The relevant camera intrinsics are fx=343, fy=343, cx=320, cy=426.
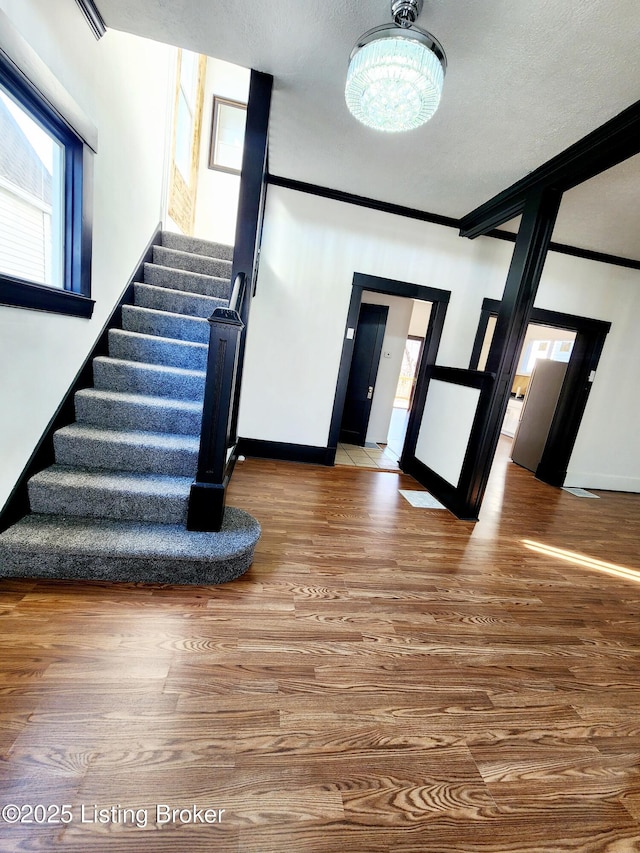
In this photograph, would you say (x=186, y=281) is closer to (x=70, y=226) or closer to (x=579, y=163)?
(x=70, y=226)

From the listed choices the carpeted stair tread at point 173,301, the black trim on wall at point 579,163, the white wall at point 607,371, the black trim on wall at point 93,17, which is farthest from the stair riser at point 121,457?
the white wall at point 607,371

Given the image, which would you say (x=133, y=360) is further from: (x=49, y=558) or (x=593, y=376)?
(x=593, y=376)

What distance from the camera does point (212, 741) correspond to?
106 centimetres

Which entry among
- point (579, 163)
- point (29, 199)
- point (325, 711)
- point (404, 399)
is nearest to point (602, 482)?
point (579, 163)

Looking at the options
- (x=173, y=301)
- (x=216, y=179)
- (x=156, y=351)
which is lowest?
(x=156, y=351)

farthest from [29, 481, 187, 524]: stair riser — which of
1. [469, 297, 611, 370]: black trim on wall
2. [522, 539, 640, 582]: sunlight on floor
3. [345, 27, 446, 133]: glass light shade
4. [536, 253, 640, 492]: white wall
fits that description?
[536, 253, 640, 492]: white wall

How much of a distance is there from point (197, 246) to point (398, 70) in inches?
105

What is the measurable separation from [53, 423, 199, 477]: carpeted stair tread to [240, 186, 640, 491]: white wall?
162 cm

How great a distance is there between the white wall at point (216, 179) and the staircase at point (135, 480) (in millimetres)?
2587

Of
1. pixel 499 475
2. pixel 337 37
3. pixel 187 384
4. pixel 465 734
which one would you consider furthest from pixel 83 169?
pixel 499 475

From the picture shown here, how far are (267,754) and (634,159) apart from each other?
3.68 metres

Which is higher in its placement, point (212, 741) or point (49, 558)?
point (49, 558)

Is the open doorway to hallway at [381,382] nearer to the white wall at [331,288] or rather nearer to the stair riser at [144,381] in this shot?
the white wall at [331,288]

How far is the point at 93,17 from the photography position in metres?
1.84
